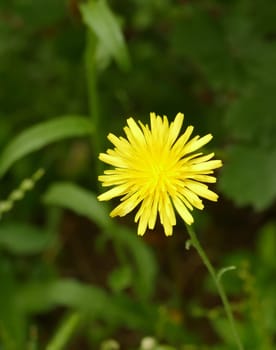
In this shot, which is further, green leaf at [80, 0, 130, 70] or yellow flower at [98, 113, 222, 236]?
green leaf at [80, 0, 130, 70]

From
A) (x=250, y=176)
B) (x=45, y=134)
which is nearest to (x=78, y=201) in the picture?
(x=45, y=134)

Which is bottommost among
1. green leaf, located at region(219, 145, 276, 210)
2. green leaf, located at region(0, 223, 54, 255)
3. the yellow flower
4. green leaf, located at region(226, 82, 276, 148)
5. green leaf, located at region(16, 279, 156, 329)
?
the yellow flower

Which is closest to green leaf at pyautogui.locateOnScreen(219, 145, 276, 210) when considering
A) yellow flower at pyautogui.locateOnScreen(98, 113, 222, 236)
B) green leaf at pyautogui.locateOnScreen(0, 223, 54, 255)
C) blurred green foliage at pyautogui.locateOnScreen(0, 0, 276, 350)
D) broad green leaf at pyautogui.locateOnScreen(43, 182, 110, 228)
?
blurred green foliage at pyautogui.locateOnScreen(0, 0, 276, 350)

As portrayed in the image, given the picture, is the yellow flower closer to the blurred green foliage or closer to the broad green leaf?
the blurred green foliage

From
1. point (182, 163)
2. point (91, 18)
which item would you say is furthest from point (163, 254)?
point (182, 163)

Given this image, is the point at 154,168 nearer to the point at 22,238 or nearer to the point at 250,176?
the point at 250,176

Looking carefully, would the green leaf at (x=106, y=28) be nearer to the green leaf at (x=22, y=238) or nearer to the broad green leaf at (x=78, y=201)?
the broad green leaf at (x=78, y=201)
